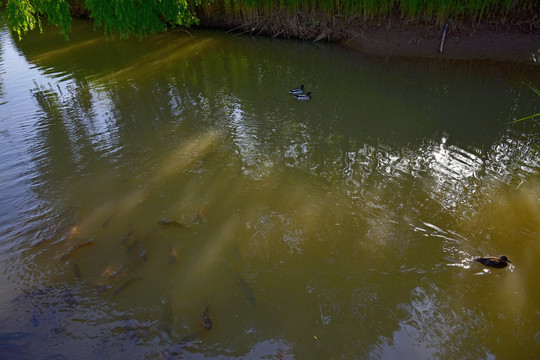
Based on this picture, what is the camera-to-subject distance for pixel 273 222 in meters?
5.32

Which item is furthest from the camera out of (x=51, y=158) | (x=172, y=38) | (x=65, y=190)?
(x=172, y=38)

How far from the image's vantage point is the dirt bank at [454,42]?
1112 cm

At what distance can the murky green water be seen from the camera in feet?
12.5

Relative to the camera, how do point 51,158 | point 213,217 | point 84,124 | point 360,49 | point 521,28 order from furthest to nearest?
1. point 360,49
2. point 521,28
3. point 84,124
4. point 51,158
5. point 213,217

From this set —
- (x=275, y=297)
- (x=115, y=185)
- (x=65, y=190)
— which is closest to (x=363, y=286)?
(x=275, y=297)

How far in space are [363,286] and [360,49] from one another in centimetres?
1077

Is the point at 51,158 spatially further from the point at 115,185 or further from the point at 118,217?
the point at 118,217

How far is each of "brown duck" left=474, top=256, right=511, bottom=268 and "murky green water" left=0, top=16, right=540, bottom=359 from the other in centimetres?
13

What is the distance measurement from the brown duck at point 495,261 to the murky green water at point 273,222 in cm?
13

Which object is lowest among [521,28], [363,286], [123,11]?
[363,286]

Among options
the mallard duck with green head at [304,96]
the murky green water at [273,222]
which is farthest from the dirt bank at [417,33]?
the mallard duck with green head at [304,96]

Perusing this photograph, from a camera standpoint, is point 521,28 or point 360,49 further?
point 360,49

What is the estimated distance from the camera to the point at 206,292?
4285 mm

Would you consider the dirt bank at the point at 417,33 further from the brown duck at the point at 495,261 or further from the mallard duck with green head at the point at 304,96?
the brown duck at the point at 495,261
